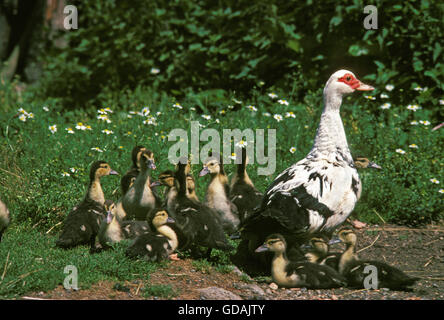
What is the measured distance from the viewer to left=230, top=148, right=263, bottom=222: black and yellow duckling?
272 inches

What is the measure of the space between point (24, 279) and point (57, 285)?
0.86ft

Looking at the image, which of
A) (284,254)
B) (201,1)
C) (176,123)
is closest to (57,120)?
(176,123)

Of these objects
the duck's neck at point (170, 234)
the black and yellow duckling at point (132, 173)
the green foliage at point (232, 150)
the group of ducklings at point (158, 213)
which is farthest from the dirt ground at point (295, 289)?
the black and yellow duckling at point (132, 173)

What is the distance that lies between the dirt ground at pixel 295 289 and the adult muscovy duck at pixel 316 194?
50 centimetres

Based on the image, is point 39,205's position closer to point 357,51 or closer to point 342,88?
point 342,88

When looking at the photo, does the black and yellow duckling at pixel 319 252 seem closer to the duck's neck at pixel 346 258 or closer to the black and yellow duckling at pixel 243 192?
the duck's neck at pixel 346 258

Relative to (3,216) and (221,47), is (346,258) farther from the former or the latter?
(221,47)

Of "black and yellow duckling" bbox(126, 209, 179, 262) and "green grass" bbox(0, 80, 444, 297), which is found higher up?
"green grass" bbox(0, 80, 444, 297)

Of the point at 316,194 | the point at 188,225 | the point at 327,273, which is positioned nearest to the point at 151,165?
the point at 188,225

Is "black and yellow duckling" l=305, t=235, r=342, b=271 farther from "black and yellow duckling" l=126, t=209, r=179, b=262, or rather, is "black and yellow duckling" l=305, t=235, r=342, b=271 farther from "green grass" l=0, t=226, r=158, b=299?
"green grass" l=0, t=226, r=158, b=299

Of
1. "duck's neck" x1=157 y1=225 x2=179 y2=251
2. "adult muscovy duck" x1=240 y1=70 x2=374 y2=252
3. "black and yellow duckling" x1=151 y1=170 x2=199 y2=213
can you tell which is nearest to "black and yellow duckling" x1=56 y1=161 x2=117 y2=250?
"black and yellow duckling" x1=151 y1=170 x2=199 y2=213

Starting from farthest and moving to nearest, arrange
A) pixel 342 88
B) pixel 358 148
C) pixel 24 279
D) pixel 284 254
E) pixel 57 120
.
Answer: pixel 57 120, pixel 358 148, pixel 342 88, pixel 284 254, pixel 24 279

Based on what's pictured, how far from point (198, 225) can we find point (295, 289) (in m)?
1.14

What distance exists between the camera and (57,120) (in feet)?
30.4
